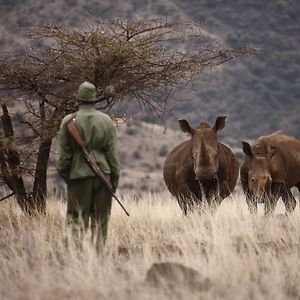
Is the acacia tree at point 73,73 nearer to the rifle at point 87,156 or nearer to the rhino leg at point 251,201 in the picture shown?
the rhino leg at point 251,201

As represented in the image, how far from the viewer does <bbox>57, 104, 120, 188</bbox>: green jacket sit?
9.96 metres

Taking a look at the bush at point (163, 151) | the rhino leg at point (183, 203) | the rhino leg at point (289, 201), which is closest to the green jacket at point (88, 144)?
the rhino leg at point (183, 203)

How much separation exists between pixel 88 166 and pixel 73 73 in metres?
3.99

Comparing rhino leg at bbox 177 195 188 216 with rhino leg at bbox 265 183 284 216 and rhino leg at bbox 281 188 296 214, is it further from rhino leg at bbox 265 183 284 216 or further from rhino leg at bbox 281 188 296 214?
rhino leg at bbox 281 188 296 214

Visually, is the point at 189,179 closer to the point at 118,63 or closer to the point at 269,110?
the point at 118,63

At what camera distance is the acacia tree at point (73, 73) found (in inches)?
527

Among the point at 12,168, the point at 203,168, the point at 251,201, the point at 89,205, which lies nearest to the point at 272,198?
the point at 251,201

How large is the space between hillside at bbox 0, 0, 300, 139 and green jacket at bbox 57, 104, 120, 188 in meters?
42.1

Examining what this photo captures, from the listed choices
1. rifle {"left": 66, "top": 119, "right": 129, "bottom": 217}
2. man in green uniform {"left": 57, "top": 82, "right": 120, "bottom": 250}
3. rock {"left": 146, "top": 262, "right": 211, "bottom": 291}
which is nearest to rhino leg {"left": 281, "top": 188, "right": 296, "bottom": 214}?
man in green uniform {"left": 57, "top": 82, "right": 120, "bottom": 250}

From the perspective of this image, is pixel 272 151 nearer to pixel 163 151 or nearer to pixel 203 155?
pixel 203 155

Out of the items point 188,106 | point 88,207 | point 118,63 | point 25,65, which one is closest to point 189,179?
point 118,63

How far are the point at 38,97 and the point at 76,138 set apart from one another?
439cm

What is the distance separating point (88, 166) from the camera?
32.6 ft

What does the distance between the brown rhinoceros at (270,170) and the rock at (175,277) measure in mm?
5912
